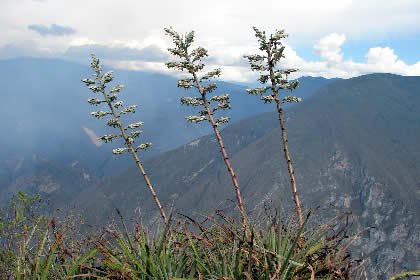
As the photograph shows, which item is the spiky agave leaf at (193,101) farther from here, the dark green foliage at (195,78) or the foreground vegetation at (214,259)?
the foreground vegetation at (214,259)

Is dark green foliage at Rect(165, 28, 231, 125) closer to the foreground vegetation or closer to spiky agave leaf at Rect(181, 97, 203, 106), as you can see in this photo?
spiky agave leaf at Rect(181, 97, 203, 106)

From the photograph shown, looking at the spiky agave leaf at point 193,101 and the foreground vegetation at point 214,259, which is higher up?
the spiky agave leaf at point 193,101

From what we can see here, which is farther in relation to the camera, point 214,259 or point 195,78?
point 195,78

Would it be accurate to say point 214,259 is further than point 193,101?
No

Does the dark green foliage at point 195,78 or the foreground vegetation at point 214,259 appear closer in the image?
the foreground vegetation at point 214,259

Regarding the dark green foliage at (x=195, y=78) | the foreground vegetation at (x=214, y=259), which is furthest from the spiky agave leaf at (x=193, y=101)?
the foreground vegetation at (x=214, y=259)

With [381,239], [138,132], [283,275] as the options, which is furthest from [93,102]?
[381,239]

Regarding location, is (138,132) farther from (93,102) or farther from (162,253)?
(162,253)

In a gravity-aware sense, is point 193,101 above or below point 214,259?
above

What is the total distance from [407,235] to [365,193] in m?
34.3

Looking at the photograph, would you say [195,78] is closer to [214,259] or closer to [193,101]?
[193,101]

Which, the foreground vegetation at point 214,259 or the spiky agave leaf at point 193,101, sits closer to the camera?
the foreground vegetation at point 214,259

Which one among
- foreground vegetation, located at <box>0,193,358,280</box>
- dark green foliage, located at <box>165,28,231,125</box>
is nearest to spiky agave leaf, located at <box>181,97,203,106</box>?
dark green foliage, located at <box>165,28,231,125</box>

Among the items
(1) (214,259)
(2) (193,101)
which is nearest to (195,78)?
(2) (193,101)
